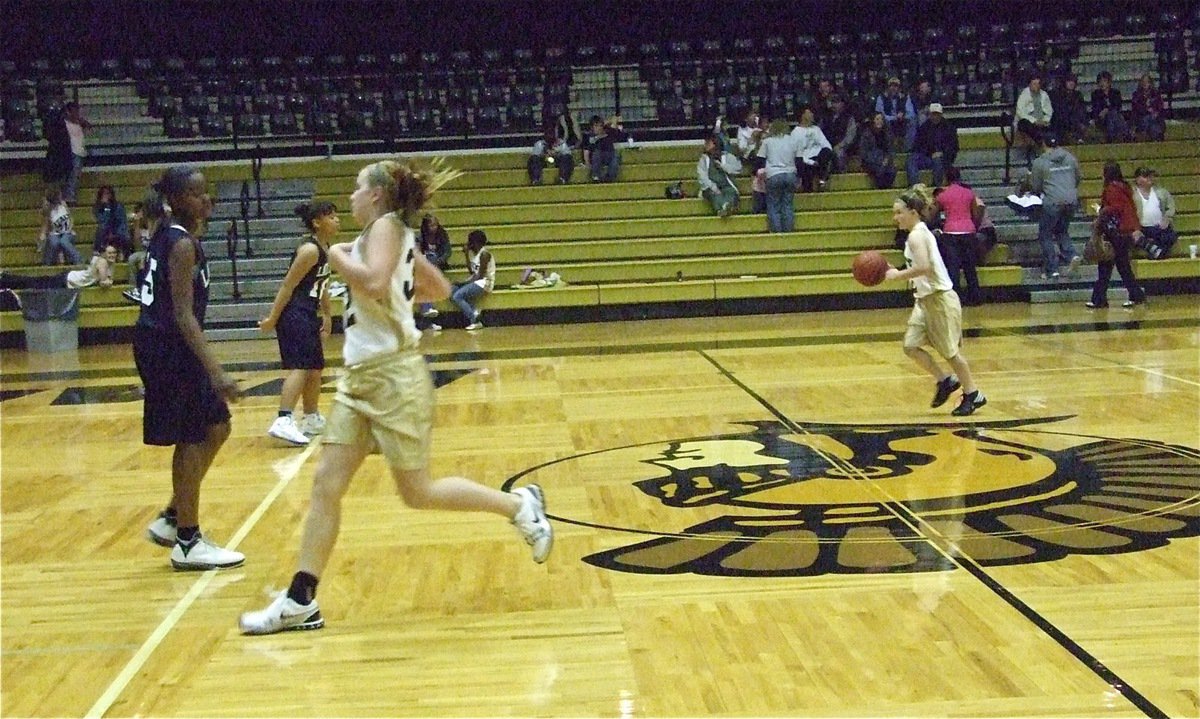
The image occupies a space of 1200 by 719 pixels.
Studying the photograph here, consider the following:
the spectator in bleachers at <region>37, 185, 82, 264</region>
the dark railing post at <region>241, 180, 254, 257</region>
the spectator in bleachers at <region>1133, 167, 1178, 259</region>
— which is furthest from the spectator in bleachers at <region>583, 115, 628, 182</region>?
the spectator in bleachers at <region>37, 185, 82, 264</region>

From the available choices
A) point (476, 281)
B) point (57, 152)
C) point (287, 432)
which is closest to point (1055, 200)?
point (476, 281)

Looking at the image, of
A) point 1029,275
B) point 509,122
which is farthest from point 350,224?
point 1029,275

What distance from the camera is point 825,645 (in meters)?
4.20

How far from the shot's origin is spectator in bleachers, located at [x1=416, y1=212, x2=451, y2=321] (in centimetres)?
1680

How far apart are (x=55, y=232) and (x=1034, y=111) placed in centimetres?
1406

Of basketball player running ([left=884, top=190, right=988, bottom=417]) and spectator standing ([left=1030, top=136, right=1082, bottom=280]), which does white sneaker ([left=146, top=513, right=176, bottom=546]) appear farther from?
spectator standing ([left=1030, top=136, right=1082, bottom=280])

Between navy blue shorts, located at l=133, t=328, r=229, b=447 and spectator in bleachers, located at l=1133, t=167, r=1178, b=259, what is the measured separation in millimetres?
14643

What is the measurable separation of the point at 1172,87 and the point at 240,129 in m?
15.2

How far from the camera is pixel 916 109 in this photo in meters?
20.4

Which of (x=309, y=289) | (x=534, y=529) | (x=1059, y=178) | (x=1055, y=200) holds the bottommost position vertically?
(x=534, y=529)

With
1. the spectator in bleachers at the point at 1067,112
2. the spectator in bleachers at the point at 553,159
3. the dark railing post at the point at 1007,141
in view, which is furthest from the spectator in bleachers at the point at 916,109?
the spectator in bleachers at the point at 553,159

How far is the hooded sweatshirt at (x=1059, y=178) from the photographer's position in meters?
17.3

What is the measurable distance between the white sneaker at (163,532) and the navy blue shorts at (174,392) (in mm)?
507

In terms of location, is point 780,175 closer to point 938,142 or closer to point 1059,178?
point 938,142
